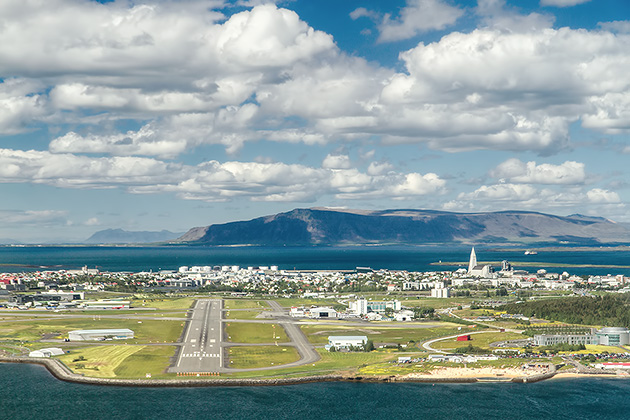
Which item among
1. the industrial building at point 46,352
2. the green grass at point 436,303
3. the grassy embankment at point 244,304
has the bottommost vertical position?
the industrial building at point 46,352

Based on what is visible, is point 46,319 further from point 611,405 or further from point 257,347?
point 611,405

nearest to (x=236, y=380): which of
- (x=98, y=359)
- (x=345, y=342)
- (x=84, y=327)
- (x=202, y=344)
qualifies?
(x=98, y=359)

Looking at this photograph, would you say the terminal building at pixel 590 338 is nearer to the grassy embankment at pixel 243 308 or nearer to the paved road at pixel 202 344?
the paved road at pixel 202 344

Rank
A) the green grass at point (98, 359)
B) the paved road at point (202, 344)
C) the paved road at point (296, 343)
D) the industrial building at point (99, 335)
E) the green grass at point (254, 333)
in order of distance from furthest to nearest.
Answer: the green grass at point (254, 333)
the industrial building at point (99, 335)
the paved road at point (296, 343)
the paved road at point (202, 344)
the green grass at point (98, 359)

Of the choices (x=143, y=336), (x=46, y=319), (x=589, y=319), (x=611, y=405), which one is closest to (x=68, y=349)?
(x=143, y=336)

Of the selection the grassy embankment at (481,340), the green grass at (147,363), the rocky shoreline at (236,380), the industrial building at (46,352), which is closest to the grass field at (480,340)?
the grassy embankment at (481,340)

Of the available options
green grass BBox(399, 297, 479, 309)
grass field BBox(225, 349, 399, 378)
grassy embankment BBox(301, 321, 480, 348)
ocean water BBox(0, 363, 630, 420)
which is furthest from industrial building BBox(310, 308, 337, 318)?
ocean water BBox(0, 363, 630, 420)

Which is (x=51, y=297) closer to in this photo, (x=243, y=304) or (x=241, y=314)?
(x=243, y=304)

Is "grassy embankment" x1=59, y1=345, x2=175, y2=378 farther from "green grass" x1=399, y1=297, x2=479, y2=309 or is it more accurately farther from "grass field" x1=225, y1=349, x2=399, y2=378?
"green grass" x1=399, y1=297, x2=479, y2=309
